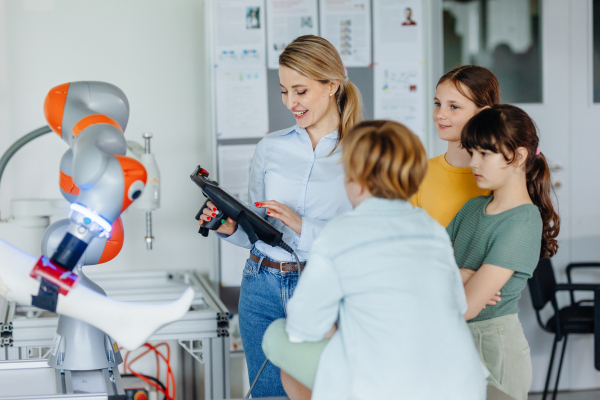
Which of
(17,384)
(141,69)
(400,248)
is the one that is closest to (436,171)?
(400,248)

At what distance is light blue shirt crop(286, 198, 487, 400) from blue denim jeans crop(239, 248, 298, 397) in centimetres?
55

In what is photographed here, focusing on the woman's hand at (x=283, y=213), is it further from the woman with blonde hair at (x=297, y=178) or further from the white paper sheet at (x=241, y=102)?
the white paper sheet at (x=241, y=102)

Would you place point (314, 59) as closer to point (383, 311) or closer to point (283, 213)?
point (283, 213)

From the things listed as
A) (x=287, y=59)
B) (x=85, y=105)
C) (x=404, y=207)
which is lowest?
(x=404, y=207)

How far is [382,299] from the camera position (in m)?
0.78

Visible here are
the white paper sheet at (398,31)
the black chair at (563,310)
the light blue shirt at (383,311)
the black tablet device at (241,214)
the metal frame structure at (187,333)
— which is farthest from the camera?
the white paper sheet at (398,31)

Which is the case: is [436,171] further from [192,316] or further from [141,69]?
[141,69]

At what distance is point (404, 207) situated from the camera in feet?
2.78

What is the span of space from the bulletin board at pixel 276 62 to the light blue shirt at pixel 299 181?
0.90 metres

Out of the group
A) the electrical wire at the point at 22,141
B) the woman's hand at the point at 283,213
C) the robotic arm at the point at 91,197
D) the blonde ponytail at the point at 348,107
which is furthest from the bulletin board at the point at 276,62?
the robotic arm at the point at 91,197

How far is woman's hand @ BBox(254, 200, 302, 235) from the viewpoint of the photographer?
129cm

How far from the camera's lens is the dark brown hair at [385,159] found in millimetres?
817

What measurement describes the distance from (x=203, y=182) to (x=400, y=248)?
2.03 ft

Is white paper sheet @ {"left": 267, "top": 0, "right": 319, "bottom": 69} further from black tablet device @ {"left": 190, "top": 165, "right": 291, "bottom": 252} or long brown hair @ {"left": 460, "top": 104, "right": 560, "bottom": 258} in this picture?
long brown hair @ {"left": 460, "top": 104, "right": 560, "bottom": 258}
